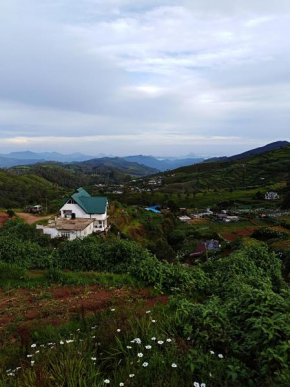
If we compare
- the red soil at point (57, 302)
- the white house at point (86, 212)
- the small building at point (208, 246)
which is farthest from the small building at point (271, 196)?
the red soil at point (57, 302)

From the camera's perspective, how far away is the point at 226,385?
272cm

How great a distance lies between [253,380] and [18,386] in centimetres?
233

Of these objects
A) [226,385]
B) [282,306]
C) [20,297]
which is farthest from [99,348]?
[20,297]

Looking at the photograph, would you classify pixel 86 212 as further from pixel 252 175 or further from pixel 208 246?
pixel 252 175

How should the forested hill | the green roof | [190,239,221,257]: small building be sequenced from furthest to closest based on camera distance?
the forested hill → the green roof → [190,239,221,257]: small building

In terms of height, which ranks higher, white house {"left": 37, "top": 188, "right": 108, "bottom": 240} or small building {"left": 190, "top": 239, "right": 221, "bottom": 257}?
white house {"left": 37, "top": 188, "right": 108, "bottom": 240}

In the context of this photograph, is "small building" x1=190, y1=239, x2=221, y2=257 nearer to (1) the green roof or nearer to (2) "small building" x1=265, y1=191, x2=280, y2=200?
(1) the green roof

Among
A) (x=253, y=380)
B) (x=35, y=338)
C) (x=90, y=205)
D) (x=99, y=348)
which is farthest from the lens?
(x=90, y=205)

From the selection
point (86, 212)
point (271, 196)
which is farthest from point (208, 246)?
point (271, 196)

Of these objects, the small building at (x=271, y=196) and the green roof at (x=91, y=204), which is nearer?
the green roof at (x=91, y=204)

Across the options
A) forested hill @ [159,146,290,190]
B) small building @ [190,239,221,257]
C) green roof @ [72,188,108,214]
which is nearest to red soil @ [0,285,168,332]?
small building @ [190,239,221,257]

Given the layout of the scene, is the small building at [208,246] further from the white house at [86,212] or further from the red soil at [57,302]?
the red soil at [57,302]

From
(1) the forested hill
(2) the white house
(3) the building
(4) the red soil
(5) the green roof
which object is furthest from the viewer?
(1) the forested hill

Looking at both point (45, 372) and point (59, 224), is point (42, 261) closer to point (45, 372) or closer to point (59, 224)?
point (45, 372)
